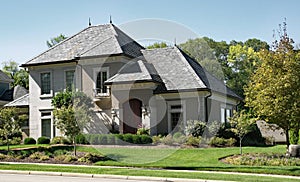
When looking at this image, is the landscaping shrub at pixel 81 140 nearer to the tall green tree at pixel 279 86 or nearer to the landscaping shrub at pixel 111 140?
the landscaping shrub at pixel 111 140

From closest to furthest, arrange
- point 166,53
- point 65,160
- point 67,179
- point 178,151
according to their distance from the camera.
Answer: point 67,179
point 65,160
point 178,151
point 166,53

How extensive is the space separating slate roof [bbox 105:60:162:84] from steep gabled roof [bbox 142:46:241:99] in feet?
3.43

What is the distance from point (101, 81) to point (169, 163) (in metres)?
13.3

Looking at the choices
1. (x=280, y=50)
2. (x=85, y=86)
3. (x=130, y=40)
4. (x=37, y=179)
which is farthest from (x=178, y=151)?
(x=130, y=40)

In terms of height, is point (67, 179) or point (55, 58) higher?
point (55, 58)

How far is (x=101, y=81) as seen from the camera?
3259cm

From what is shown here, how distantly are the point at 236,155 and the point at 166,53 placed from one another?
596 inches

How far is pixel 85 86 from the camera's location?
33.2m

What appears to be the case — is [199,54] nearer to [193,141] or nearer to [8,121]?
[193,141]

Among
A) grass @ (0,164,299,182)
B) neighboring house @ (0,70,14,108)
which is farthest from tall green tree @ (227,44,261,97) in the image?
grass @ (0,164,299,182)

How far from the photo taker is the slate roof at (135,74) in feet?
98.0

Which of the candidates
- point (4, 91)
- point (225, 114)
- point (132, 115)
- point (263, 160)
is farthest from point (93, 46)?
point (4, 91)

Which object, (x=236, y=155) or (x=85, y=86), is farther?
(x=85, y=86)

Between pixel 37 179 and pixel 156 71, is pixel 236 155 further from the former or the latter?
pixel 156 71
